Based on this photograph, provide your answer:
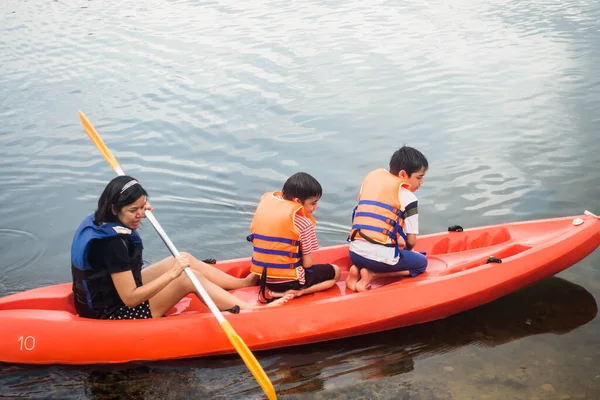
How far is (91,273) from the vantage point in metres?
3.78

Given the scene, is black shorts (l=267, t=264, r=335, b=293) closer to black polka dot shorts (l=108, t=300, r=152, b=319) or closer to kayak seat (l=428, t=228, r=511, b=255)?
black polka dot shorts (l=108, t=300, r=152, b=319)

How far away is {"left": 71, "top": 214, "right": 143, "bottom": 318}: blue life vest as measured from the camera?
3.68 meters

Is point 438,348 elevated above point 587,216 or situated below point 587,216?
below

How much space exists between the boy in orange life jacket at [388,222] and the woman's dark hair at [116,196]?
1.47 m

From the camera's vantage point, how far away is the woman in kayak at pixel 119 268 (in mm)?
3666

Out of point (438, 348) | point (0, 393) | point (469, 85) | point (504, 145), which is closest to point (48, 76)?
point (469, 85)

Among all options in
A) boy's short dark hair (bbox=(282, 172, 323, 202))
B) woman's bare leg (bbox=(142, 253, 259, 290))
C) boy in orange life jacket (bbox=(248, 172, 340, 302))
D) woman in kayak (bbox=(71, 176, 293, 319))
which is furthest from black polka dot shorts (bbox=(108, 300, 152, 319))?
boy's short dark hair (bbox=(282, 172, 323, 202))

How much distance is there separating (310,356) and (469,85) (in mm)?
6115

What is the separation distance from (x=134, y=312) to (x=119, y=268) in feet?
1.48

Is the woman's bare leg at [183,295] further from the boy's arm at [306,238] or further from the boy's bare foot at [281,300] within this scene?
the boy's arm at [306,238]

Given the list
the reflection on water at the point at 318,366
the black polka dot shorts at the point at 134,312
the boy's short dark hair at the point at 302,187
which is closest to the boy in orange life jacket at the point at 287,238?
the boy's short dark hair at the point at 302,187

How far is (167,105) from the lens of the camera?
373 inches

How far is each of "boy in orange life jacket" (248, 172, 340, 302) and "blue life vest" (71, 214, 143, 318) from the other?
75 centimetres

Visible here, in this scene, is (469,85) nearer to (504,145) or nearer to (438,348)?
(504,145)
